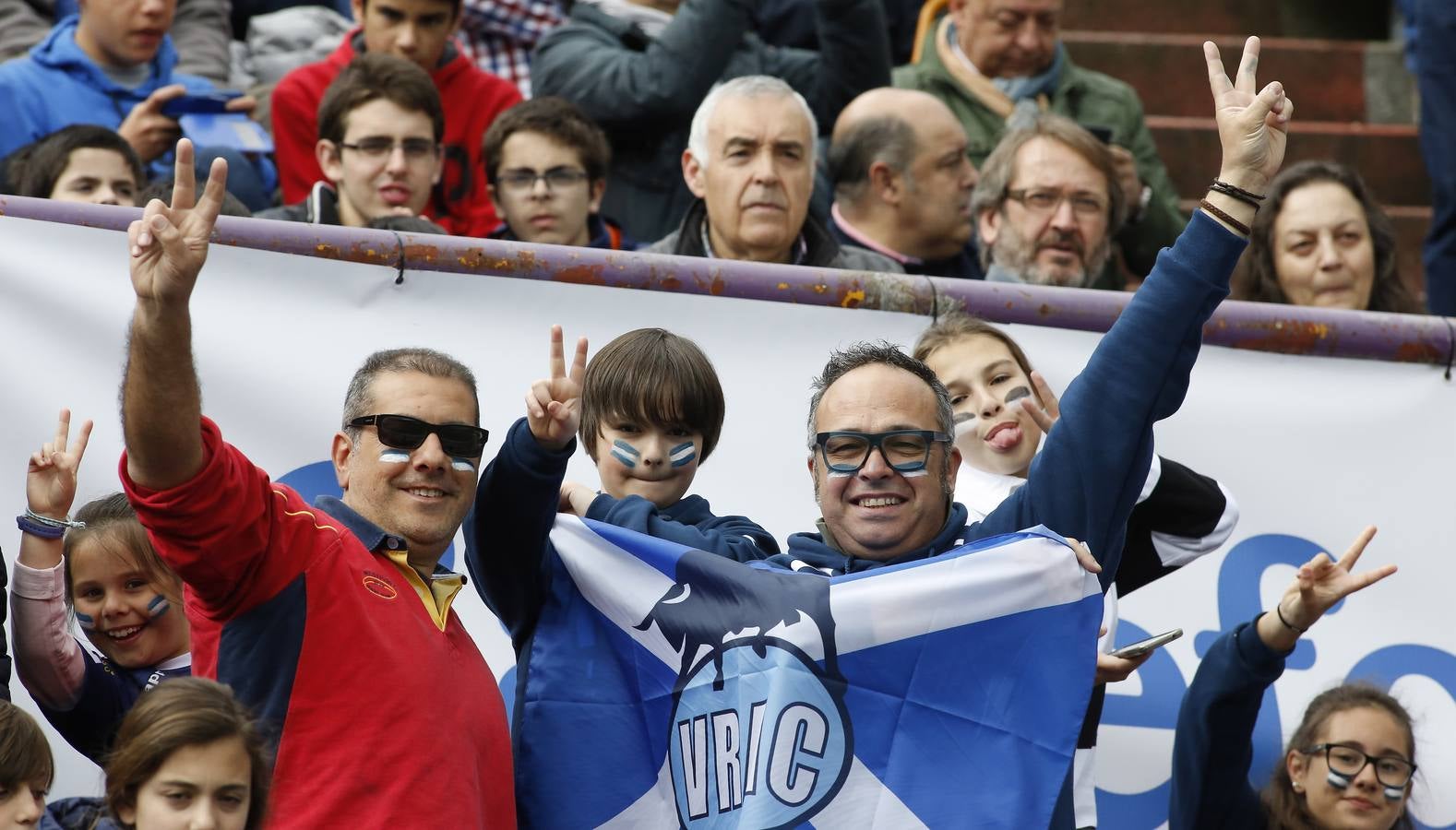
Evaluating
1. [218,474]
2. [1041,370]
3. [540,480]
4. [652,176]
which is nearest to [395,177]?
[652,176]

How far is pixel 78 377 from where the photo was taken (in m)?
4.88

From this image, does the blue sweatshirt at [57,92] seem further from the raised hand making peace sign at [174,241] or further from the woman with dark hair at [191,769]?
the woman with dark hair at [191,769]

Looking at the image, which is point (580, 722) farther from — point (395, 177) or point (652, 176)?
point (652, 176)

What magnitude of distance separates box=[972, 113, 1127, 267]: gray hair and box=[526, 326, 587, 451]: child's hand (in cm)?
271

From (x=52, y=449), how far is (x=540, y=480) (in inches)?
43.6

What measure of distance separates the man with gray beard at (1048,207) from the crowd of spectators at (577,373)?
1 centimetres

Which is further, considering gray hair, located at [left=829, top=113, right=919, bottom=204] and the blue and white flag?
gray hair, located at [left=829, top=113, right=919, bottom=204]

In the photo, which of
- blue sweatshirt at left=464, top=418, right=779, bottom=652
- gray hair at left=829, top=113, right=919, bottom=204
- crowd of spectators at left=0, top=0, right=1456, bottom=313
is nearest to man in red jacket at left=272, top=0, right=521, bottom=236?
crowd of spectators at left=0, top=0, right=1456, bottom=313

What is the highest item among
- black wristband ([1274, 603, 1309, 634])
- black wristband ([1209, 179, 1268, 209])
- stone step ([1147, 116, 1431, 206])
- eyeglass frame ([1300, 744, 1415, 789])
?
stone step ([1147, 116, 1431, 206])

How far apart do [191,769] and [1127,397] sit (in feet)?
5.85

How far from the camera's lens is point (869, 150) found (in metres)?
6.84

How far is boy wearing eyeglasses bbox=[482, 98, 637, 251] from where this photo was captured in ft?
21.2

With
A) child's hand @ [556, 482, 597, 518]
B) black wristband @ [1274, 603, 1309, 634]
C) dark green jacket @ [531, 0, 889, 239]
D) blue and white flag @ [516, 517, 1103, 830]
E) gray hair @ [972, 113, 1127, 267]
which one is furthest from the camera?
dark green jacket @ [531, 0, 889, 239]

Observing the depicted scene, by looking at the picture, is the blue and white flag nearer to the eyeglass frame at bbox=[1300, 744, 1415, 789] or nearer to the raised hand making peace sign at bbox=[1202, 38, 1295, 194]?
the raised hand making peace sign at bbox=[1202, 38, 1295, 194]
